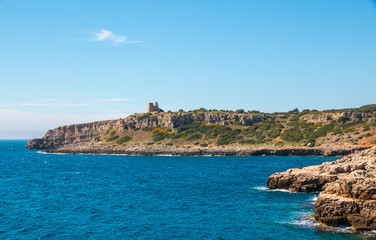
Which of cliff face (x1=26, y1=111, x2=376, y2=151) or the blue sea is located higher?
Result: cliff face (x1=26, y1=111, x2=376, y2=151)

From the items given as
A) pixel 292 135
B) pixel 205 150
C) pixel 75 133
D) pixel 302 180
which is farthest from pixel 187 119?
pixel 302 180

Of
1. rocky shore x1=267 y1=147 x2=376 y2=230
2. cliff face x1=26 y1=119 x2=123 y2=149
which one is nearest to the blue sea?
rocky shore x1=267 y1=147 x2=376 y2=230

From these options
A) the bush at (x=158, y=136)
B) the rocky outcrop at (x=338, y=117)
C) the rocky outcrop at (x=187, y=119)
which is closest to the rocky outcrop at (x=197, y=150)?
the bush at (x=158, y=136)

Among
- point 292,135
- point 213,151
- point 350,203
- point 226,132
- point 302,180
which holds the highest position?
point 226,132

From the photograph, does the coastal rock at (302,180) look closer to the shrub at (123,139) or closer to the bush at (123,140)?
the bush at (123,140)

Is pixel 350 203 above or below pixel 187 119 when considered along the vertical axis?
below

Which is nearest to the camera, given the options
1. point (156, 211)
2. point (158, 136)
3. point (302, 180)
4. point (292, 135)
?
point (156, 211)

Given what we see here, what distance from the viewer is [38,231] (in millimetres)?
28578

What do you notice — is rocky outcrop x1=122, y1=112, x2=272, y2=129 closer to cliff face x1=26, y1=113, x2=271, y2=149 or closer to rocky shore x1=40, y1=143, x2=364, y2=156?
cliff face x1=26, y1=113, x2=271, y2=149

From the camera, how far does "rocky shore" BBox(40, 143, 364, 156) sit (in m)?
113

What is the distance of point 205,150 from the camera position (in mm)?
127250

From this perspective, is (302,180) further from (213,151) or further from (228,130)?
(228,130)

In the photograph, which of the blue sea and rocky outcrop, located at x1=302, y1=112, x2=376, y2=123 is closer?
the blue sea

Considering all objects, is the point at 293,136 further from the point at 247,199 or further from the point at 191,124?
the point at 247,199
